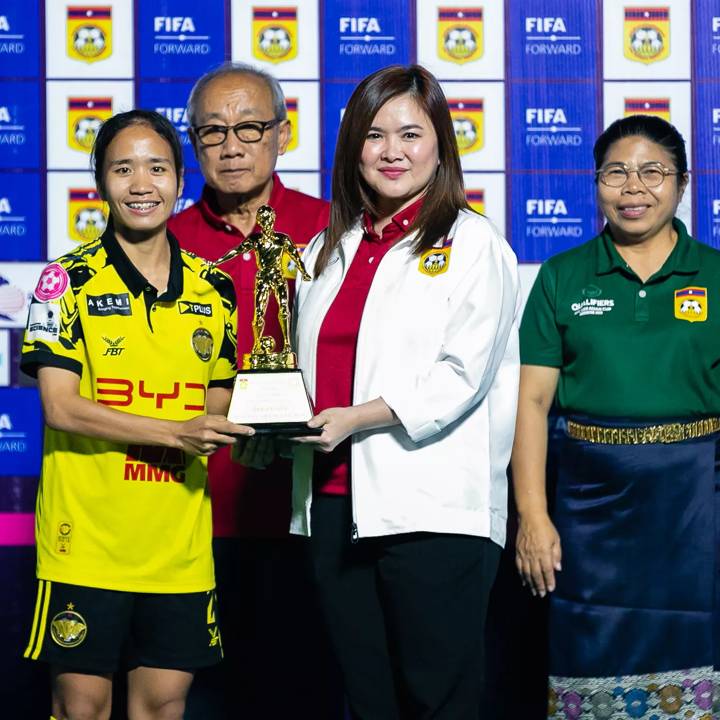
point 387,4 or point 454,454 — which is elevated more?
point 387,4

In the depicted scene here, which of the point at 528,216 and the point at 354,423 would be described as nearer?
the point at 354,423

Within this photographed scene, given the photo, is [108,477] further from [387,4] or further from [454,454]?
[387,4]

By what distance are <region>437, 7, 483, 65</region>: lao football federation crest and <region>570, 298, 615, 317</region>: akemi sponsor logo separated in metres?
0.81

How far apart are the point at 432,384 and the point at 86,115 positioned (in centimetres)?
130

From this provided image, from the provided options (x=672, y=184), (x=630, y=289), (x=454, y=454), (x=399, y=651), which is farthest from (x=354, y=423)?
(x=672, y=184)

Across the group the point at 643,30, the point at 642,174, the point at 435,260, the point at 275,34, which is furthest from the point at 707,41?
the point at 435,260

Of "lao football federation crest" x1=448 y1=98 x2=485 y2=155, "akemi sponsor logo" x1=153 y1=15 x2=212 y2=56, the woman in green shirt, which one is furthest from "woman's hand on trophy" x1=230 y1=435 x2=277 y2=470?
"akemi sponsor logo" x1=153 y1=15 x2=212 y2=56

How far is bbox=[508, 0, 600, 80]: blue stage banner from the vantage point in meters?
2.54

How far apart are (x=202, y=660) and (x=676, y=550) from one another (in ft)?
2.78

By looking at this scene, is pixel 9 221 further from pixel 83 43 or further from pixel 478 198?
pixel 478 198

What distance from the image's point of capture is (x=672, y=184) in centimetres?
199

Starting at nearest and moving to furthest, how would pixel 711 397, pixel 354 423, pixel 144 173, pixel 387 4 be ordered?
pixel 354 423
pixel 144 173
pixel 711 397
pixel 387 4

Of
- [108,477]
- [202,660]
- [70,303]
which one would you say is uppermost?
[70,303]

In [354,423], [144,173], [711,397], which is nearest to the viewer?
[354,423]
